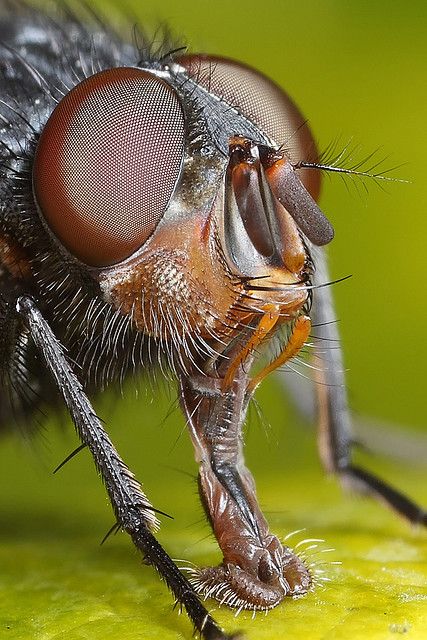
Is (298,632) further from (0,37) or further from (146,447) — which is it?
(146,447)

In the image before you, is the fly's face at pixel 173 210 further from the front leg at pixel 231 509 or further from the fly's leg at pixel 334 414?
the fly's leg at pixel 334 414

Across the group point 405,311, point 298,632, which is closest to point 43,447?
point 298,632

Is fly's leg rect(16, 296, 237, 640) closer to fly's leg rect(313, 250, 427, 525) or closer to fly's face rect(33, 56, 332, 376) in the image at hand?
fly's face rect(33, 56, 332, 376)

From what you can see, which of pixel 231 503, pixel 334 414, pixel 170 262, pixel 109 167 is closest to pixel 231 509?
pixel 231 503

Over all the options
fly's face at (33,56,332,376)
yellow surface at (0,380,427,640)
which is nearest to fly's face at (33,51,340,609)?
fly's face at (33,56,332,376)

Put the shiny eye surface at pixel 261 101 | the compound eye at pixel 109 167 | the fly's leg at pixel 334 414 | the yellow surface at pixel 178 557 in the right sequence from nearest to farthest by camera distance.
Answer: the yellow surface at pixel 178 557 < the compound eye at pixel 109 167 < the shiny eye surface at pixel 261 101 < the fly's leg at pixel 334 414

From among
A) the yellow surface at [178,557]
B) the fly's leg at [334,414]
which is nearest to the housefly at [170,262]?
the yellow surface at [178,557]

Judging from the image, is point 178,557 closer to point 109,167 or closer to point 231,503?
point 231,503
